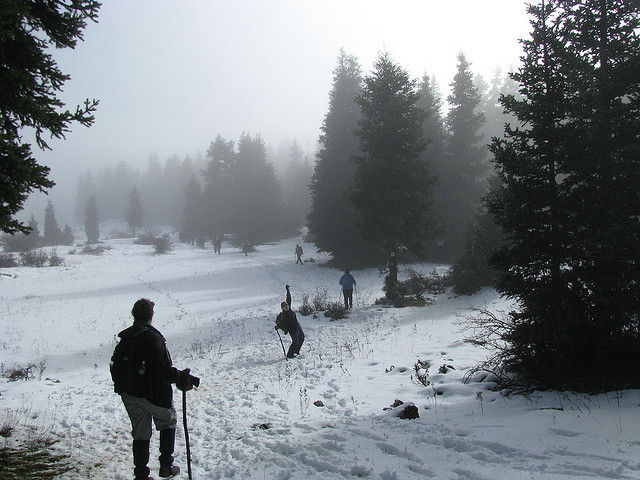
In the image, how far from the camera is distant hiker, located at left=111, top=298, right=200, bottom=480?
4789 millimetres

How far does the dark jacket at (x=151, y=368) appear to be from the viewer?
15.9 ft

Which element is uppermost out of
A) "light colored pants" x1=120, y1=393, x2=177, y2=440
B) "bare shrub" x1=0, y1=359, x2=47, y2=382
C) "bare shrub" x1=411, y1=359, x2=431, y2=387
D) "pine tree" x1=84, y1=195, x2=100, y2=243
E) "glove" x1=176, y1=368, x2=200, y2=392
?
"pine tree" x1=84, y1=195, x2=100, y2=243

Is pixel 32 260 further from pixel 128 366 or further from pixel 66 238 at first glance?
pixel 66 238

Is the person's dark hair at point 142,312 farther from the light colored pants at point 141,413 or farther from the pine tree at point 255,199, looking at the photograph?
the pine tree at point 255,199

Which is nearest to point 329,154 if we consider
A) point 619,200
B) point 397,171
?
point 397,171

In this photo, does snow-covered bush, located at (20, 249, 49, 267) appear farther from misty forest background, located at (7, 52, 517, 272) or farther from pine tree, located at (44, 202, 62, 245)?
pine tree, located at (44, 202, 62, 245)

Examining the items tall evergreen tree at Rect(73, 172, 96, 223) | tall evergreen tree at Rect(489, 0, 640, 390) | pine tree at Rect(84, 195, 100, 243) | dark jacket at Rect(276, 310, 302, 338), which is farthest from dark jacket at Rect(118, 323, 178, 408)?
tall evergreen tree at Rect(73, 172, 96, 223)

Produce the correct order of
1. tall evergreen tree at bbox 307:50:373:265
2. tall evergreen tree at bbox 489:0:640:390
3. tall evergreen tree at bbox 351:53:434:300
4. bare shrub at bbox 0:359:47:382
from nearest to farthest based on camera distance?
tall evergreen tree at bbox 489:0:640:390 → bare shrub at bbox 0:359:47:382 → tall evergreen tree at bbox 351:53:434:300 → tall evergreen tree at bbox 307:50:373:265

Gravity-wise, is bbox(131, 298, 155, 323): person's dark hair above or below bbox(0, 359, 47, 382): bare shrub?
above

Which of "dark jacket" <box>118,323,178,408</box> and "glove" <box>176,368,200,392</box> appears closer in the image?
"dark jacket" <box>118,323,178,408</box>

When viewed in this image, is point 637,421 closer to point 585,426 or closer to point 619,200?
point 585,426

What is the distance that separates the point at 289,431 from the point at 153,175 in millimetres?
142786

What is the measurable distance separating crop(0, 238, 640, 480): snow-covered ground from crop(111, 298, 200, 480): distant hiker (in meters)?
0.65

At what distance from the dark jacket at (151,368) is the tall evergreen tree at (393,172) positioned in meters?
16.5
